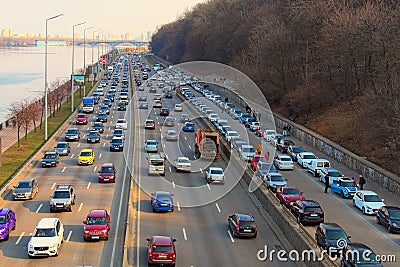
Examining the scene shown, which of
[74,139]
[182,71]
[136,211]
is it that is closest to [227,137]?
[74,139]

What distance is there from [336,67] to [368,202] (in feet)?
120

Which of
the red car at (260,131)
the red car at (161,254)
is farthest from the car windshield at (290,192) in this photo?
the red car at (260,131)

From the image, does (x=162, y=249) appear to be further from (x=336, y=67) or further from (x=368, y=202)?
(x=336, y=67)

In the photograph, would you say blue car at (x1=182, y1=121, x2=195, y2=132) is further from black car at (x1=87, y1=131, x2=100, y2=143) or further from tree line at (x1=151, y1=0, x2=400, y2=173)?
tree line at (x1=151, y1=0, x2=400, y2=173)

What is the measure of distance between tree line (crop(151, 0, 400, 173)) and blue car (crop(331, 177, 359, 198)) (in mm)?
6957

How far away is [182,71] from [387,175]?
100718 millimetres

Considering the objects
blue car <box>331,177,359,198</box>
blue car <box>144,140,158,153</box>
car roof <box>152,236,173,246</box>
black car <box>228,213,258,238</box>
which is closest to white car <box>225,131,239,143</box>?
blue car <box>144,140,158,153</box>

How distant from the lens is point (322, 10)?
78188 millimetres

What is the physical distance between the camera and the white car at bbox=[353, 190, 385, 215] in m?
34.6

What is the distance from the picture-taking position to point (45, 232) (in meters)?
27.6

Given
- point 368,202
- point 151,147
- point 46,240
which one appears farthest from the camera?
point 151,147

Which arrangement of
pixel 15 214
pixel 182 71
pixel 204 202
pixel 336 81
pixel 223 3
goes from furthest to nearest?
pixel 223 3, pixel 182 71, pixel 336 81, pixel 204 202, pixel 15 214

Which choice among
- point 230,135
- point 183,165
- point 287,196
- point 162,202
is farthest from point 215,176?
point 230,135

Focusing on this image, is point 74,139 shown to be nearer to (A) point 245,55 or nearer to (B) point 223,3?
(A) point 245,55
